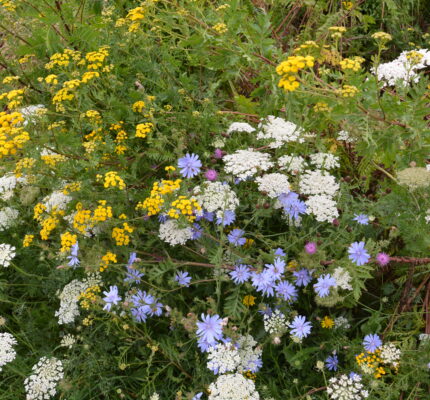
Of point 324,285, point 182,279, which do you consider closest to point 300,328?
point 324,285

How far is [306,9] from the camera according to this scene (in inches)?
210

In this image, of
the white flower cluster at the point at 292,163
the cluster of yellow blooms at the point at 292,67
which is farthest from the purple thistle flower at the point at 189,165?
the cluster of yellow blooms at the point at 292,67

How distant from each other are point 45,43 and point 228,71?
1909mm

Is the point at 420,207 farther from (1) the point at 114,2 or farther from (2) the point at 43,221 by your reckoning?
(1) the point at 114,2

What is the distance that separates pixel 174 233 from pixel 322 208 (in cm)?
98

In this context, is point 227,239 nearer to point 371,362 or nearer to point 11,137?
point 371,362

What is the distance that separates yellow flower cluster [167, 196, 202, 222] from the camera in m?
2.49

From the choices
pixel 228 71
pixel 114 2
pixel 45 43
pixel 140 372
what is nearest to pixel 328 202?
pixel 228 71

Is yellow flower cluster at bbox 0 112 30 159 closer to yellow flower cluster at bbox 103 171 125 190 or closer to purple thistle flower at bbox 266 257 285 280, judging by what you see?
yellow flower cluster at bbox 103 171 125 190

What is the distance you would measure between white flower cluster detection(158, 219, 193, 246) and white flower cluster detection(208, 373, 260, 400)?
34.4 inches

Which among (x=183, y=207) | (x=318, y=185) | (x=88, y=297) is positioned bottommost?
(x=88, y=297)

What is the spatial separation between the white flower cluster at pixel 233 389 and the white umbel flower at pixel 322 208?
1.08 meters

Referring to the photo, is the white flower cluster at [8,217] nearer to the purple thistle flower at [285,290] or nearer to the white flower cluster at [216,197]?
the white flower cluster at [216,197]

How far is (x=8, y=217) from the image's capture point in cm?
359
